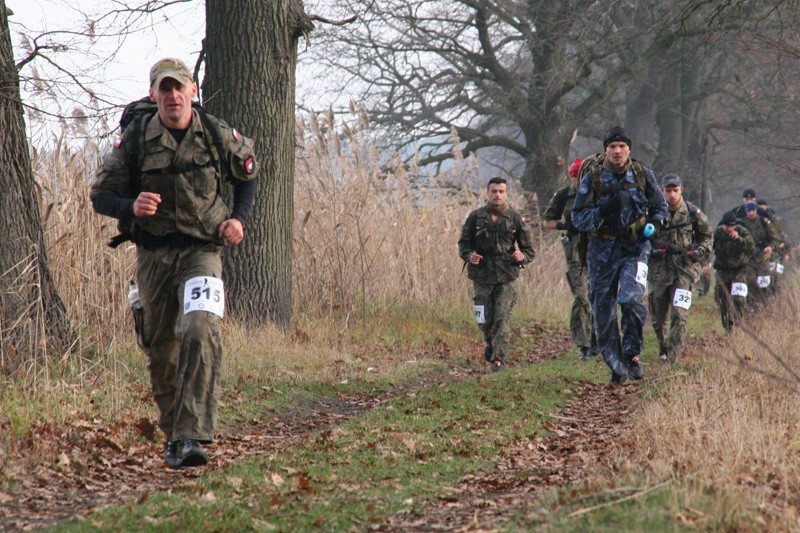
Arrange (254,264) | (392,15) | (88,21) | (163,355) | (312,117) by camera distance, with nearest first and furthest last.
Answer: (163,355)
(88,21)
(254,264)
(312,117)
(392,15)

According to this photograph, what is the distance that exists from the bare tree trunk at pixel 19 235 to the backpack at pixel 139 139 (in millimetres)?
1732

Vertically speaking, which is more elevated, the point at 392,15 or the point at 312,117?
the point at 392,15

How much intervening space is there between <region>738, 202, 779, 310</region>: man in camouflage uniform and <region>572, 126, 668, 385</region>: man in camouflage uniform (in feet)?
21.7

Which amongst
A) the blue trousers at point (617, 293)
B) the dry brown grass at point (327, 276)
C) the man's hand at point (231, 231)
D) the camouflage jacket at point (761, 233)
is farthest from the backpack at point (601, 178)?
the camouflage jacket at point (761, 233)

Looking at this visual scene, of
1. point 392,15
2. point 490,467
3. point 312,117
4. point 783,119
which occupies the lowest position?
point 490,467

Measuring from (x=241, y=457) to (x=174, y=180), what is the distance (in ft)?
5.90

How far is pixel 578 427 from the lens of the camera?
24.9 feet

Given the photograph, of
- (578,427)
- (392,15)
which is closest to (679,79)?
(392,15)

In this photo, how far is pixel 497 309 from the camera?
11.3 metres

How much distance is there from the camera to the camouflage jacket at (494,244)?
36.9ft

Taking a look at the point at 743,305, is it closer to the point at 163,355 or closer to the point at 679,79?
the point at 163,355

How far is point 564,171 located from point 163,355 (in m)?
20.3

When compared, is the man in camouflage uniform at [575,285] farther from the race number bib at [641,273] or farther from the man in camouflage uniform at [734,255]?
the race number bib at [641,273]

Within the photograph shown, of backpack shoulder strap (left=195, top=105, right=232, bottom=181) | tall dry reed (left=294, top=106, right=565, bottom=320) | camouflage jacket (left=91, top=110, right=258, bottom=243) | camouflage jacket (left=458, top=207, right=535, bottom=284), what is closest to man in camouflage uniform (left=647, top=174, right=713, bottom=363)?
camouflage jacket (left=458, top=207, right=535, bottom=284)
